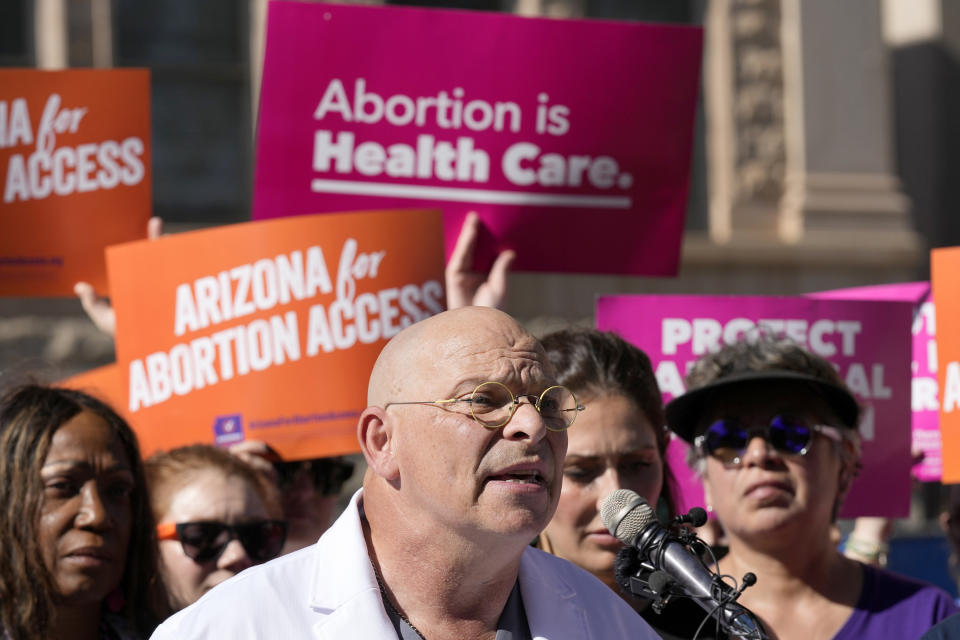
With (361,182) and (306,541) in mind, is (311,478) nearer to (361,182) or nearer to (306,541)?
(306,541)

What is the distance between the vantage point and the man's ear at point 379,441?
7.78ft

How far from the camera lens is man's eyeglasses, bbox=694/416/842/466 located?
3598mm

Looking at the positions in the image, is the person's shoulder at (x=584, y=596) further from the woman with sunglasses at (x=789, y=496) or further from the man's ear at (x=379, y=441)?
the woman with sunglasses at (x=789, y=496)

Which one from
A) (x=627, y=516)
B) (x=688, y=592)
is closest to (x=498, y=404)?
(x=627, y=516)

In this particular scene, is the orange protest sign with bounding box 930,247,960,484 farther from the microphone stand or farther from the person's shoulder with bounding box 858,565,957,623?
the microphone stand

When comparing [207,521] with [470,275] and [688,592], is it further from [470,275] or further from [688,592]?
[688,592]

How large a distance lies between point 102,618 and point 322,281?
4.43ft

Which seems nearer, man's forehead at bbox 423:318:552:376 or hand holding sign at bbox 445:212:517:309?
man's forehead at bbox 423:318:552:376

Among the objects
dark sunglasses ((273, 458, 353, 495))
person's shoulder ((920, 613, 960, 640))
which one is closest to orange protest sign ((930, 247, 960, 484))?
person's shoulder ((920, 613, 960, 640))

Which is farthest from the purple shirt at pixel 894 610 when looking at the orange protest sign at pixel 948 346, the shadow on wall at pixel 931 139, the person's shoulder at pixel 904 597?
the shadow on wall at pixel 931 139

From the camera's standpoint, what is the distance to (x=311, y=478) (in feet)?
15.8

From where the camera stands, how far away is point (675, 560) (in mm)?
2334

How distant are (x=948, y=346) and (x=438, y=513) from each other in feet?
8.80

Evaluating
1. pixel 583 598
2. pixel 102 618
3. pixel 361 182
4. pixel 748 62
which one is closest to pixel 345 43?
pixel 361 182
